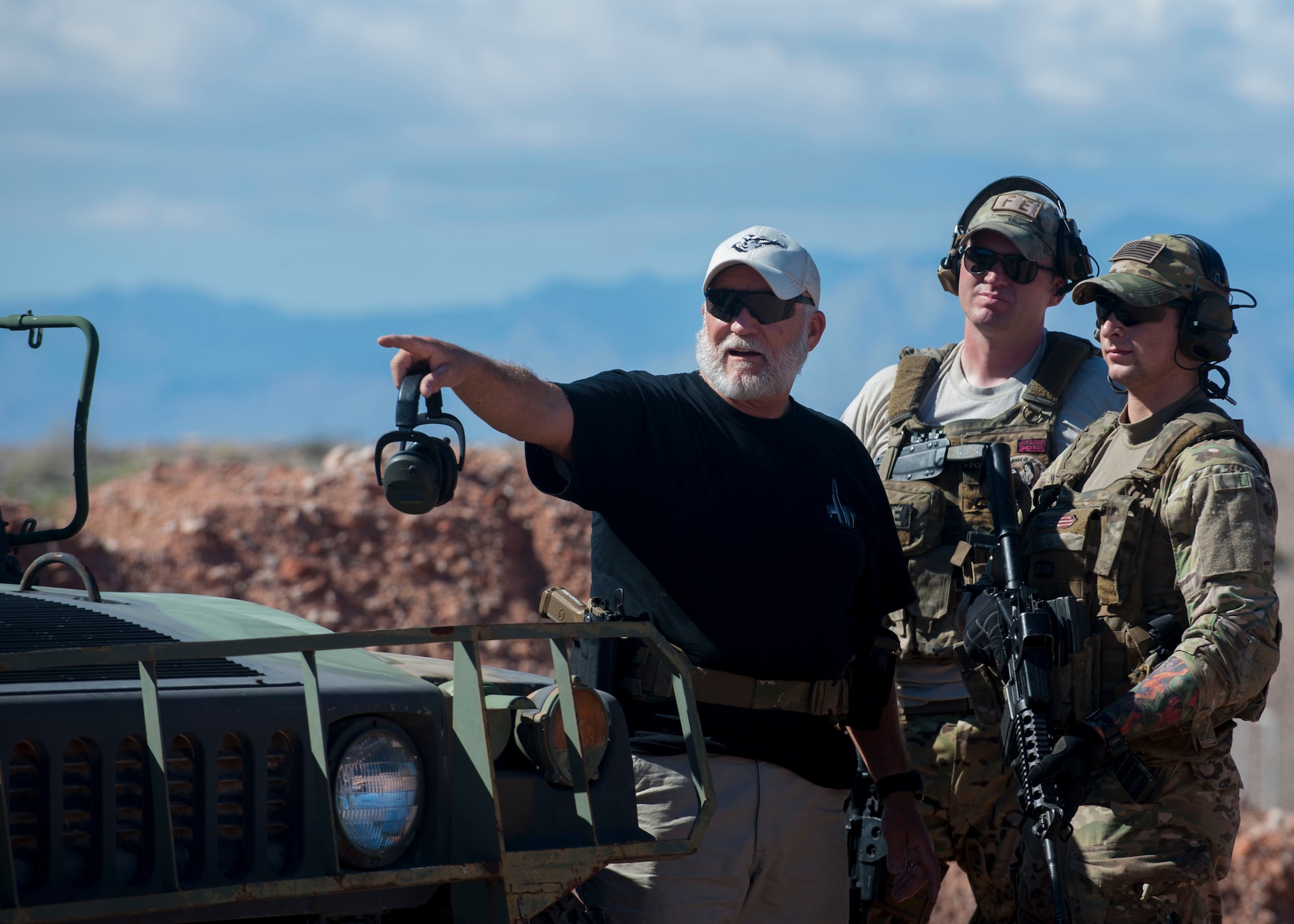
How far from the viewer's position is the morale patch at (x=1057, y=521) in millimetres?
4062

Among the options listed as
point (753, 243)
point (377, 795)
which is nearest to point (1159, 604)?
point (753, 243)

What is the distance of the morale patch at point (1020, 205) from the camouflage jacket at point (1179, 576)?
106 centimetres

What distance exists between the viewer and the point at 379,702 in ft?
8.61

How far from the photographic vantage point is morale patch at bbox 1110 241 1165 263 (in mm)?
4180

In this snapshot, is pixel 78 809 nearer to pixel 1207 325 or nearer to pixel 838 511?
pixel 838 511

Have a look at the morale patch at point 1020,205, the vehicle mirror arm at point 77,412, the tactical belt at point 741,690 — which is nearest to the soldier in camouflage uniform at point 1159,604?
the tactical belt at point 741,690

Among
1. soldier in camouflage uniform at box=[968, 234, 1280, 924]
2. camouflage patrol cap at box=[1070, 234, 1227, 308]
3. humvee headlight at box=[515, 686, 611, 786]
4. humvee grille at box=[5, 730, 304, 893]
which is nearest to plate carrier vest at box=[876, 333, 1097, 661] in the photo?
soldier in camouflage uniform at box=[968, 234, 1280, 924]

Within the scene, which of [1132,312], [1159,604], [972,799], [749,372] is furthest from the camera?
[972,799]

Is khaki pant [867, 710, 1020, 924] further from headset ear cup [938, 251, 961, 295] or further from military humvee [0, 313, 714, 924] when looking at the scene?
military humvee [0, 313, 714, 924]

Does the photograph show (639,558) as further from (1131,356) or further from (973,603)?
(1131,356)

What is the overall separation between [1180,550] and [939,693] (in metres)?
1.08

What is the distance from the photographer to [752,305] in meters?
3.80

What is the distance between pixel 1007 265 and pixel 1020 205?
23cm

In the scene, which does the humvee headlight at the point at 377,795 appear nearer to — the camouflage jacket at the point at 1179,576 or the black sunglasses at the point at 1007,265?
the camouflage jacket at the point at 1179,576
